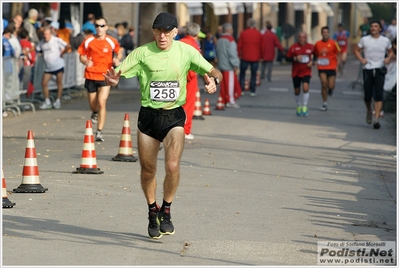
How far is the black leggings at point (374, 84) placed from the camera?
18922 millimetres

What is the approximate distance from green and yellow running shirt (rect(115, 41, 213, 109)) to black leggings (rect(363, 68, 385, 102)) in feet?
35.5

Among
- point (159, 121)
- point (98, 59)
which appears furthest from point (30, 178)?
point (98, 59)

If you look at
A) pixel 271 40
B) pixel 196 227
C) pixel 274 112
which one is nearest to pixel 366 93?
pixel 274 112

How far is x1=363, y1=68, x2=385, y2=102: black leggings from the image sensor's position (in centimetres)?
1892

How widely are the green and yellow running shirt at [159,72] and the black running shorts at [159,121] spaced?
0.15 feet

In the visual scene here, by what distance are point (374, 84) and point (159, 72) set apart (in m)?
11.2

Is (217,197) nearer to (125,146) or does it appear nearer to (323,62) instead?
(125,146)

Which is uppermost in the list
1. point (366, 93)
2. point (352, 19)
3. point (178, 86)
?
point (178, 86)

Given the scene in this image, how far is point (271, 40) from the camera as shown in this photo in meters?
33.5

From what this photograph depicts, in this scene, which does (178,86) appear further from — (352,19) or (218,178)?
(352,19)

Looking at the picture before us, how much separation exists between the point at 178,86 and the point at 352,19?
78301 millimetres

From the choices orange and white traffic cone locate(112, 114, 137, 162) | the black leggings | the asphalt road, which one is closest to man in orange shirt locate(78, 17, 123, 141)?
the asphalt road

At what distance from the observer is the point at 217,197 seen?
10.7 metres

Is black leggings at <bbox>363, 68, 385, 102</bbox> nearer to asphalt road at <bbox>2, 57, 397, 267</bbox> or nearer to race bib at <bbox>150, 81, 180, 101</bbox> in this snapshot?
asphalt road at <bbox>2, 57, 397, 267</bbox>
